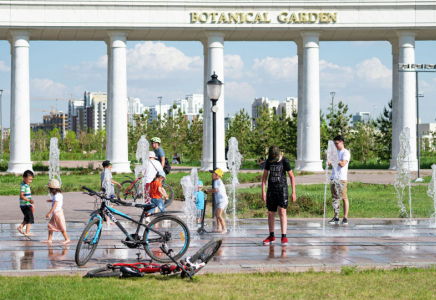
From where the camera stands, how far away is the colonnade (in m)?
Result: 36.6

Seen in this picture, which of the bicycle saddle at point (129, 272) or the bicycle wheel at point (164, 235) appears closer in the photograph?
the bicycle saddle at point (129, 272)

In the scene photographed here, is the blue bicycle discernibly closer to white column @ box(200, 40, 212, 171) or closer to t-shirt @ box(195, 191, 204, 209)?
t-shirt @ box(195, 191, 204, 209)

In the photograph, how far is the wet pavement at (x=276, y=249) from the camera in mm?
10031

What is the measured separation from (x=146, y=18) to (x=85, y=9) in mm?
3398

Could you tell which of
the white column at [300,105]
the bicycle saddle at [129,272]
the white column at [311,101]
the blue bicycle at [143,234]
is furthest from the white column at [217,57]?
the bicycle saddle at [129,272]

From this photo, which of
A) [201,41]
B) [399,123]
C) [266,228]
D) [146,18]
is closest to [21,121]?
[146,18]

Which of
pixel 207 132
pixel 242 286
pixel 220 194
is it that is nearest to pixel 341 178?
pixel 220 194

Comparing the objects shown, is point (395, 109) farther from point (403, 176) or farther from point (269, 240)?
point (269, 240)

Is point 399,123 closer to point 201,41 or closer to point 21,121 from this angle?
point 201,41

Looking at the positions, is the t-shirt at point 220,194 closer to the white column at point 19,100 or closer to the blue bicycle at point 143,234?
the blue bicycle at point 143,234

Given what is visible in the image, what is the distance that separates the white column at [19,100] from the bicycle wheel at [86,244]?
1084 inches

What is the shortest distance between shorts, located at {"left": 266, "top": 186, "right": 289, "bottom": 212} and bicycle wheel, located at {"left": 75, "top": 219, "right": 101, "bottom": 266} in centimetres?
363

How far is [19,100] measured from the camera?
3653 centimetres

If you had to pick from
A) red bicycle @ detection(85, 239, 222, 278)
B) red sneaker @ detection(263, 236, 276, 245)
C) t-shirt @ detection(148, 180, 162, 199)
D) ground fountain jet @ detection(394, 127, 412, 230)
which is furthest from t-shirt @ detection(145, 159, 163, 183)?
red bicycle @ detection(85, 239, 222, 278)
